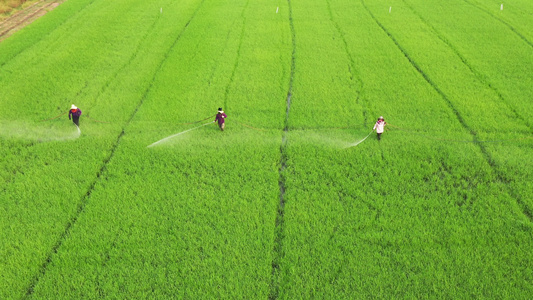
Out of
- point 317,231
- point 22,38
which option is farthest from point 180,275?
point 22,38

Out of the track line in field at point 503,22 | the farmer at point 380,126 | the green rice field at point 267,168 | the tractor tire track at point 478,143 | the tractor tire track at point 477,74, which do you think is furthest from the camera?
the track line in field at point 503,22

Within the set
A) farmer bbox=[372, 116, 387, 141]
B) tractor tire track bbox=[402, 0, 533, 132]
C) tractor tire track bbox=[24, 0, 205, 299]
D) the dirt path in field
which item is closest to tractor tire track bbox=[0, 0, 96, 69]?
the dirt path in field

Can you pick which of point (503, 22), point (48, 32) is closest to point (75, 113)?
point (48, 32)

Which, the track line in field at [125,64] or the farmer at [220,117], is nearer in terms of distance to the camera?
the farmer at [220,117]

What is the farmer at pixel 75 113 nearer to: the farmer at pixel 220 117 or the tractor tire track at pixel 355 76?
the farmer at pixel 220 117

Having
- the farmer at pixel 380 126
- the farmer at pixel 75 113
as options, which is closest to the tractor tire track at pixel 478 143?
the farmer at pixel 380 126
